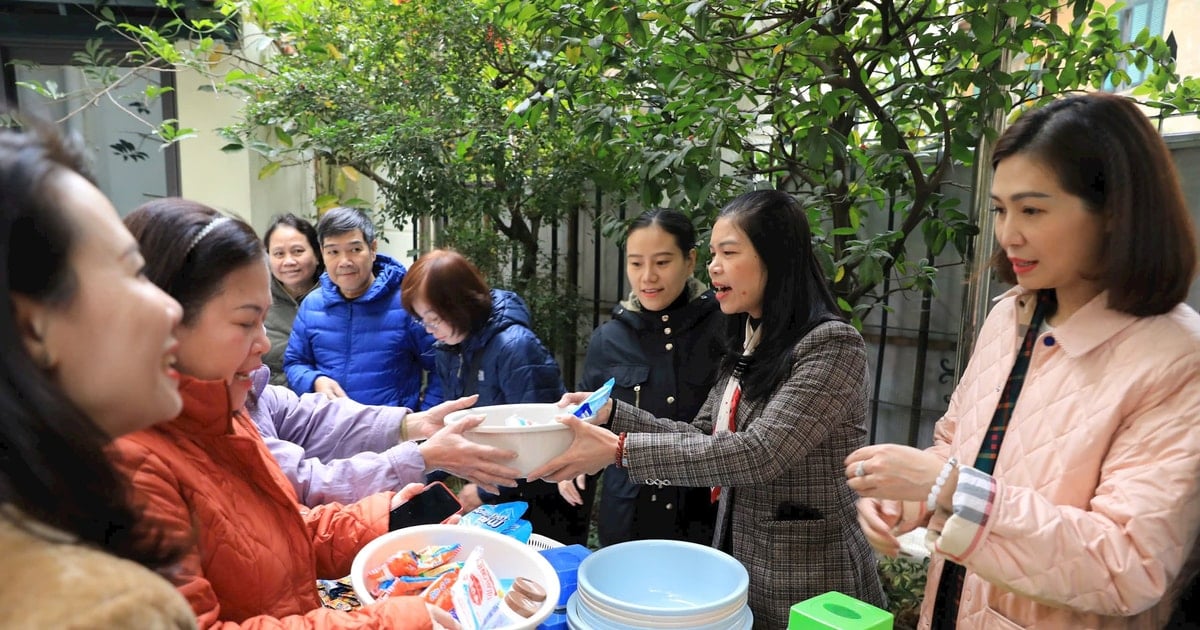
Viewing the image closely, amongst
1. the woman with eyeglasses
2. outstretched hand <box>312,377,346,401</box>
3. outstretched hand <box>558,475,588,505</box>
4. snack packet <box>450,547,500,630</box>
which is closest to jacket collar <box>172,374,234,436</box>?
snack packet <box>450,547,500,630</box>

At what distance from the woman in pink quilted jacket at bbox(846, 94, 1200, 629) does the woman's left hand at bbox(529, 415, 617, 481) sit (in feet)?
1.96

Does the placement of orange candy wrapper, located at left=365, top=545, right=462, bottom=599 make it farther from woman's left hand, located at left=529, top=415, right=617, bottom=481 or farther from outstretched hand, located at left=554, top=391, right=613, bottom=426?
outstretched hand, located at left=554, top=391, right=613, bottom=426

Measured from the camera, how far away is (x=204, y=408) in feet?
3.92

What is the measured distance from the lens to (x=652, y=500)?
252 cm

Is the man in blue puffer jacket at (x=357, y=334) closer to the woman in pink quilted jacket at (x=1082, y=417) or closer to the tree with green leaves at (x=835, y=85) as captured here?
the tree with green leaves at (x=835, y=85)

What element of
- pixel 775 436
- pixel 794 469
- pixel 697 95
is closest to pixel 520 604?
pixel 775 436

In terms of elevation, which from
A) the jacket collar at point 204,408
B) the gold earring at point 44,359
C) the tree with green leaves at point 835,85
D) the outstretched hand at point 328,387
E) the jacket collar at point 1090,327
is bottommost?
the outstretched hand at point 328,387

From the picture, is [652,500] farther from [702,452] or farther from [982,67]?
[982,67]

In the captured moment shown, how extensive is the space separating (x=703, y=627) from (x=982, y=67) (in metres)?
2.00

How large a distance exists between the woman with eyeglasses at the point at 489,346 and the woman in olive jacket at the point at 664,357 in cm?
34

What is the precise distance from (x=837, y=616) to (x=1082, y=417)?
1.77 feet

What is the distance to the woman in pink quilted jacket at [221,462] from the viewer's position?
110 cm

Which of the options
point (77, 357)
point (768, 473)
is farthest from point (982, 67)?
point (77, 357)

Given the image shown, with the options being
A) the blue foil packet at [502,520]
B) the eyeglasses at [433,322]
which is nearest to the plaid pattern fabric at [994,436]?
the blue foil packet at [502,520]
